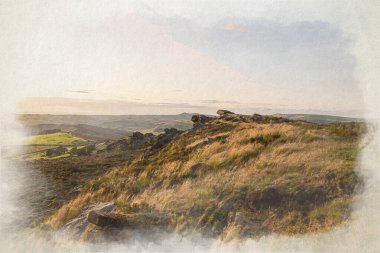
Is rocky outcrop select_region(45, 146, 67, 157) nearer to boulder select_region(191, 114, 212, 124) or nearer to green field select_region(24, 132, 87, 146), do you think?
green field select_region(24, 132, 87, 146)

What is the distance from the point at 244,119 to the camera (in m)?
8.47

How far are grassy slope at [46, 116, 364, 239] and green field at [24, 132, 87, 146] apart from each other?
3.36 feet

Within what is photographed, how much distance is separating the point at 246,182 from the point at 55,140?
4220mm

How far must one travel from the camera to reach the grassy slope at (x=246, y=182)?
5953 mm

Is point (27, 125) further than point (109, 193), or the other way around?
point (27, 125)

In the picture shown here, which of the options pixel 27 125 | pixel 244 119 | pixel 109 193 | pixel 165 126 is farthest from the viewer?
pixel 244 119

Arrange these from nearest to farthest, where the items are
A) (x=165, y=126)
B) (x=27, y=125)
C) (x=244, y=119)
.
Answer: (x=27, y=125) → (x=165, y=126) → (x=244, y=119)

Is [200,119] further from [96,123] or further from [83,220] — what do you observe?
[83,220]

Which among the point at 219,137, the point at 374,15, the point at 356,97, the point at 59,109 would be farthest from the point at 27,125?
the point at 374,15

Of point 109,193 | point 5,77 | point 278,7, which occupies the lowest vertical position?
point 109,193

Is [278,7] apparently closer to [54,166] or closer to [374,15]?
[374,15]

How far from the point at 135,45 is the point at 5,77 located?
2.93m

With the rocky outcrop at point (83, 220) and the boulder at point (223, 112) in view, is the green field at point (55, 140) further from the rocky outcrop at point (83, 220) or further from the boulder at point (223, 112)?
the boulder at point (223, 112)

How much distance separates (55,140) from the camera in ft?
24.5
